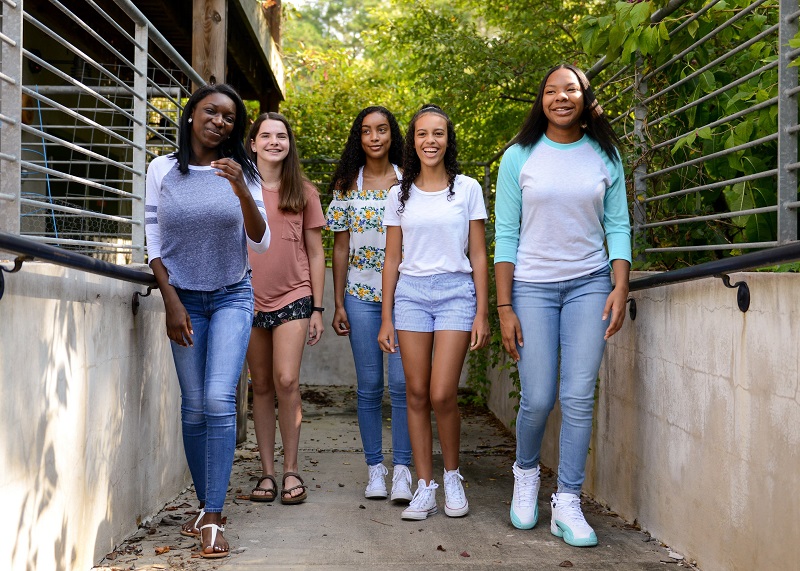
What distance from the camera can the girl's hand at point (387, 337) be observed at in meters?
4.62

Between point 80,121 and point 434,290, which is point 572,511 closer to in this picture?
point 434,290

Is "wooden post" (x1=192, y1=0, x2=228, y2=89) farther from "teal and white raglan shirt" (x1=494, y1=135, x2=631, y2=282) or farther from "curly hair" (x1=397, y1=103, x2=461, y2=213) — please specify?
"teal and white raglan shirt" (x1=494, y1=135, x2=631, y2=282)

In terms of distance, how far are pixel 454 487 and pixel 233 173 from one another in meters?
1.90

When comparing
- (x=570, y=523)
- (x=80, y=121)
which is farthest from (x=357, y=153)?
(x=80, y=121)

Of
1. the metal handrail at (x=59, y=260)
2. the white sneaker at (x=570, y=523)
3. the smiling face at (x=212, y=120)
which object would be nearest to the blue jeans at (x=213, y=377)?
the metal handrail at (x=59, y=260)

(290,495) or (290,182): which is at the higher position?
(290,182)

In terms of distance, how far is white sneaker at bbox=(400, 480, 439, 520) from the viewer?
4.41m

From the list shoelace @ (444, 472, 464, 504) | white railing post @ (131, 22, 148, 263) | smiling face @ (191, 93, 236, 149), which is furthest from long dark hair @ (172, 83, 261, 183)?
shoelace @ (444, 472, 464, 504)

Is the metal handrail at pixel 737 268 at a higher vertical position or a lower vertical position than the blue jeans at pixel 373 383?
higher

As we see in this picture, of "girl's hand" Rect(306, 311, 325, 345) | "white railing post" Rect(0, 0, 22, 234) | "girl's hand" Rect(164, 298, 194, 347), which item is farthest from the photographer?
"girl's hand" Rect(306, 311, 325, 345)

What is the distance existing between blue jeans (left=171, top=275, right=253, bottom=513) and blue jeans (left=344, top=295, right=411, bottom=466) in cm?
98

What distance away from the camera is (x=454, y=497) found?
4504 millimetres

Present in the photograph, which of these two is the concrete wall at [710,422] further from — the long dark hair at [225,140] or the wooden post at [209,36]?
the wooden post at [209,36]

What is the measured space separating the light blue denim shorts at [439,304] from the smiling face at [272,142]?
1073 millimetres
